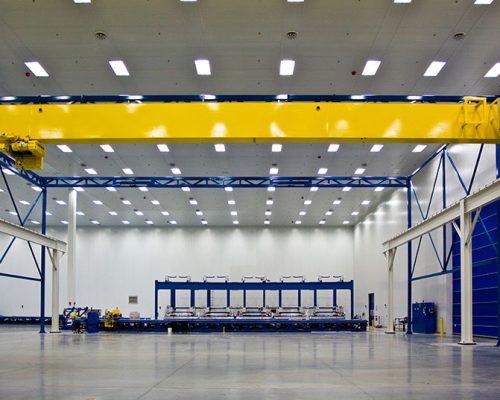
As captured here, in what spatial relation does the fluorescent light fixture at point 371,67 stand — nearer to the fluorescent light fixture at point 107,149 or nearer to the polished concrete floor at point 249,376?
the polished concrete floor at point 249,376

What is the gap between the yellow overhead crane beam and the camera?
14.5m

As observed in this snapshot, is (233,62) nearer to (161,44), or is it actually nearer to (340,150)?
(161,44)

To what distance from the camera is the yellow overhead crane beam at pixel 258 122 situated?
47.4 feet

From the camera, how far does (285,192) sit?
37.5 meters

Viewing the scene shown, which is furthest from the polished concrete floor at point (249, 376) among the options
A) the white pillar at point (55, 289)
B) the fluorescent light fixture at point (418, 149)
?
the white pillar at point (55, 289)

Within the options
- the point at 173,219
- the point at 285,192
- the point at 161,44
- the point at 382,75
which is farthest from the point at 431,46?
the point at 173,219

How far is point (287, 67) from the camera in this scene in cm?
1855

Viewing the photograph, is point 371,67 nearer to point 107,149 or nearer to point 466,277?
point 466,277

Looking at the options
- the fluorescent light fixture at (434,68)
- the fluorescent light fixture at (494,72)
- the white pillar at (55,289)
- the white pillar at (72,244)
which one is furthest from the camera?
the white pillar at (72,244)

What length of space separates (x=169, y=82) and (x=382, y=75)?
7410 mm

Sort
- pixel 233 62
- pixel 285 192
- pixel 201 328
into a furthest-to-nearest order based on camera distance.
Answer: pixel 285 192, pixel 201 328, pixel 233 62

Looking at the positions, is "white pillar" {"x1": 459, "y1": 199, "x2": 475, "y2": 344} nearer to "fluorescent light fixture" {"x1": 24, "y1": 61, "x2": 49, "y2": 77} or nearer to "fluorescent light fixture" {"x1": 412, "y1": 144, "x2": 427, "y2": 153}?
"fluorescent light fixture" {"x1": 412, "y1": 144, "x2": 427, "y2": 153}

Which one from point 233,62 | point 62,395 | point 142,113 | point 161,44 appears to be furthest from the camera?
point 233,62

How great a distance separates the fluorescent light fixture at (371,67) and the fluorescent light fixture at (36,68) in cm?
1077
